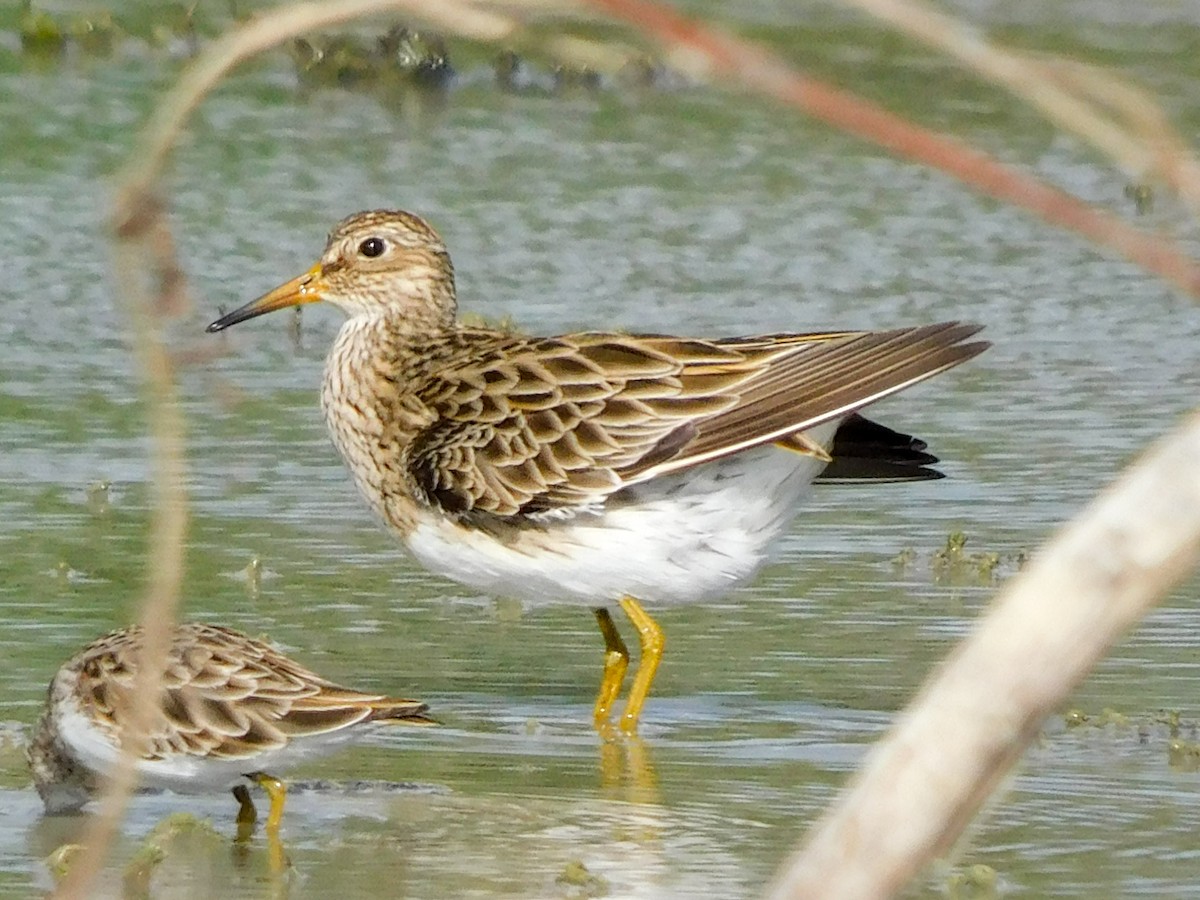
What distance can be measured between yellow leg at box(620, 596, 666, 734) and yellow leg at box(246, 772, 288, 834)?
4.49ft

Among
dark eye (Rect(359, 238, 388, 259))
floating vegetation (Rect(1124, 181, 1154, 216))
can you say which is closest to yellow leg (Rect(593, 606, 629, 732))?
dark eye (Rect(359, 238, 388, 259))

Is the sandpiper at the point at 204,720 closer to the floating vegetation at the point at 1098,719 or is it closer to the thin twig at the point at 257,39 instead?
the floating vegetation at the point at 1098,719

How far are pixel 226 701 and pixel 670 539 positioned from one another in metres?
1.51

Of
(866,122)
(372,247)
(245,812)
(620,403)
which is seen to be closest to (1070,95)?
(866,122)

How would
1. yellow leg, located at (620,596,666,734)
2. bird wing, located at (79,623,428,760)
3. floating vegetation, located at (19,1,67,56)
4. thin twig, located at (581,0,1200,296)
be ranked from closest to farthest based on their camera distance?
thin twig, located at (581,0,1200,296) → bird wing, located at (79,623,428,760) → yellow leg, located at (620,596,666,734) → floating vegetation, located at (19,1,67,56)

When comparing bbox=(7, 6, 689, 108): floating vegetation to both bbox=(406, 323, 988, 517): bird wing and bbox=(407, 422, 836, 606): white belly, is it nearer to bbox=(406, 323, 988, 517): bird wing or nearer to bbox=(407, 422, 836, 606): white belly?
bbox=(406, 323, 988, 517): bird wing

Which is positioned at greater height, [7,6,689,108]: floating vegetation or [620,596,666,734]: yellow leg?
[7,6,689,108]: floating vegetation

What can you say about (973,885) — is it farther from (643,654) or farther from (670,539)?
(643,654)

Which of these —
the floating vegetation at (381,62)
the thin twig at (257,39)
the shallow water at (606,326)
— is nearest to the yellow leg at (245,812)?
the shallow water at (606,326)

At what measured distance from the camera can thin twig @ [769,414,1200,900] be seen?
1.51 m

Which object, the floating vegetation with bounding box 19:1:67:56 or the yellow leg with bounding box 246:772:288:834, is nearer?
the yellow leg with bounding box 246:772:288:834

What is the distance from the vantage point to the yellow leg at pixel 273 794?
18.8 ft

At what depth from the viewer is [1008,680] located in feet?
5.03

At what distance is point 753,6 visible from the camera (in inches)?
790
